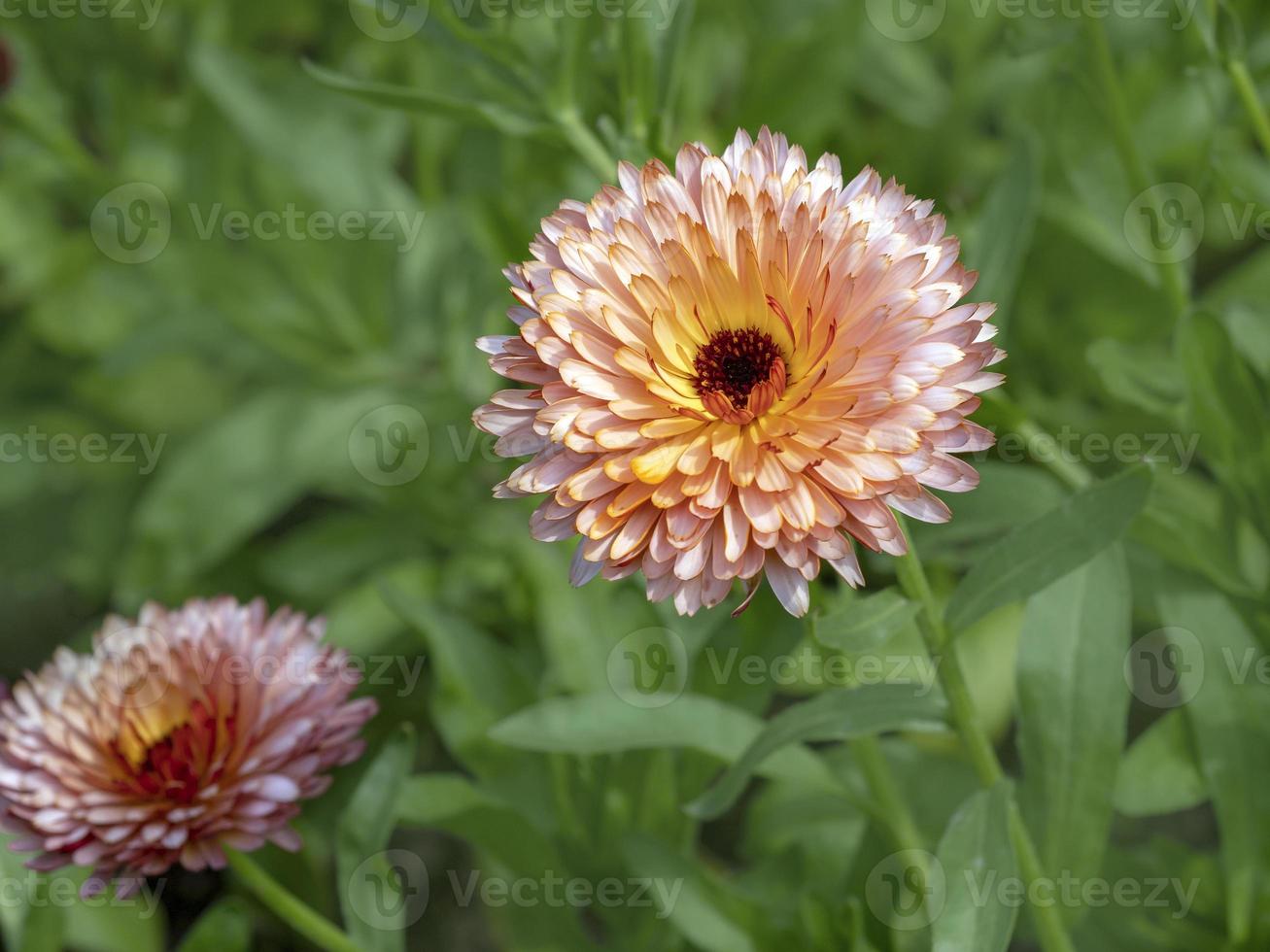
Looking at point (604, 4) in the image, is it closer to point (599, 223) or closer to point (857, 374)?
point (599, 223)

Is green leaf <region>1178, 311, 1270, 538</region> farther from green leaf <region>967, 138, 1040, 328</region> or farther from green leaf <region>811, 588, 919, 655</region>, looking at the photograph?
green leaf <region>811, 588, 919, 655</region>

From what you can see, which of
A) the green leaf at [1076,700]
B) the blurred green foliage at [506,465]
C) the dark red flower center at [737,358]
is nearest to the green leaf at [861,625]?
the blurred green foliage at [506,465]

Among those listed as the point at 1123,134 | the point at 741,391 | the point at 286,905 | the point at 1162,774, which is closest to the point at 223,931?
the point at 286,905

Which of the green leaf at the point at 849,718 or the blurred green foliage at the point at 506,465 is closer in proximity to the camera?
the green leaf at the point at 849,718

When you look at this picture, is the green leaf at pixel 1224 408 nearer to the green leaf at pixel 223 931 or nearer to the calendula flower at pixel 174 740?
the calendula flower at pixel 174 740

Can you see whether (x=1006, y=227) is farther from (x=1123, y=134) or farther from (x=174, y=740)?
(x=174, y=740)

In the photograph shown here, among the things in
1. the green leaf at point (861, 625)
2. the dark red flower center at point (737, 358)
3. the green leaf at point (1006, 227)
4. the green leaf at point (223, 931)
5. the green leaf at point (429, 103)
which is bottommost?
the green leaf at point (223, 931)
